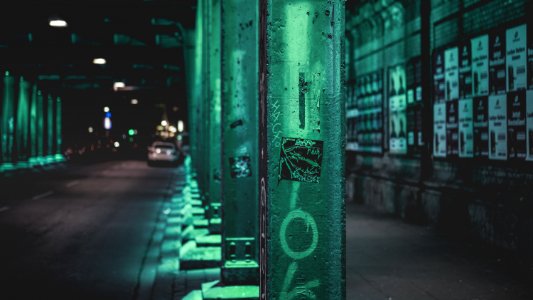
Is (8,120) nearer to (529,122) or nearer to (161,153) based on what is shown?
(161,153)

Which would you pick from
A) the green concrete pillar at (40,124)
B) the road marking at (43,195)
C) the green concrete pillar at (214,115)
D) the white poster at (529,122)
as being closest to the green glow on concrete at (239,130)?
the green concrete pillar at (214,115)

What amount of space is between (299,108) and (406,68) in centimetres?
1248

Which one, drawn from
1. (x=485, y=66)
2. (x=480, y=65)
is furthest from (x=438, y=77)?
(x=485, y=66)

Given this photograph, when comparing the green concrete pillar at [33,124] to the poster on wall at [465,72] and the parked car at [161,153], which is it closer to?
→ the parked car at [161,153]

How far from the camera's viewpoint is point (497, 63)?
1116cm

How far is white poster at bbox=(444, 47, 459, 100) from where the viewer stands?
12797 millimetres

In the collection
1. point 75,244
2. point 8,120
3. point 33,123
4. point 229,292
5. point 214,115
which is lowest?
point 75,244

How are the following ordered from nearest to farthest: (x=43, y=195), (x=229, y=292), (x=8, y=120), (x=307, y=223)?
(x=307, y=223) → (x=229, y=292) → (x=43, y=195) → (x=8, y=120)

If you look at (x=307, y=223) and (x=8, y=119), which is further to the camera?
(x=8, y=119)

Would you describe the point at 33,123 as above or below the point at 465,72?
above

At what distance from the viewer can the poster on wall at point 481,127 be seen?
11.6 m

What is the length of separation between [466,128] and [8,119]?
33.8m

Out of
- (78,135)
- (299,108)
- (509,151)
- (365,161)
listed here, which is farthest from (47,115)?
(299,108)

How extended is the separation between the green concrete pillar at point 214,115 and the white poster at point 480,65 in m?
4.48
